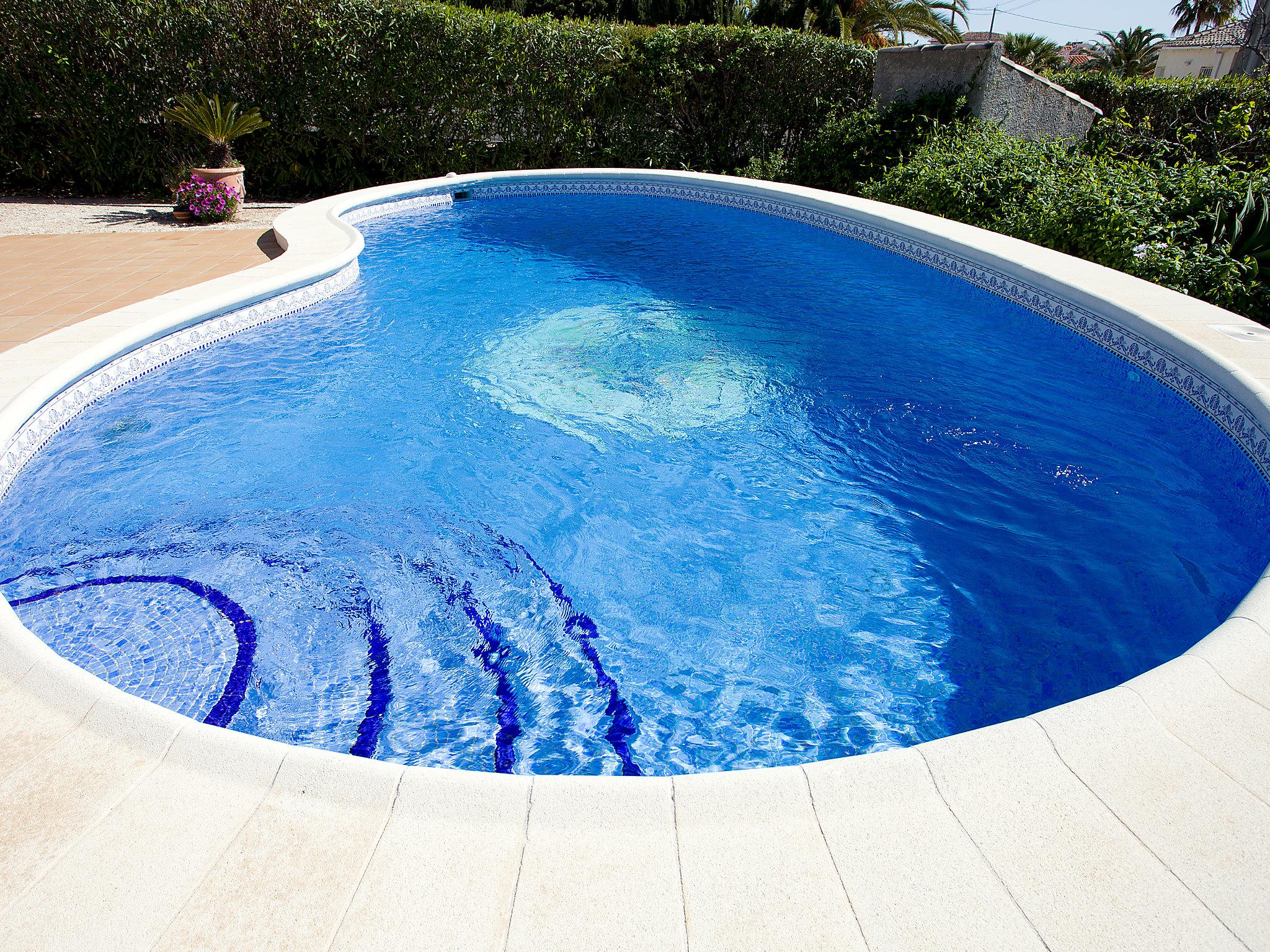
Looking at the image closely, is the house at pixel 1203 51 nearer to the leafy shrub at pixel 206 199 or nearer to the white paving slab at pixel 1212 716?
the leafy shrub at pixel 206 199

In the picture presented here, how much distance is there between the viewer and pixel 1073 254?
7402mm

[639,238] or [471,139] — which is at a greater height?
[471,139]

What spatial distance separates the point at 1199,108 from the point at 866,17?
40.6ft

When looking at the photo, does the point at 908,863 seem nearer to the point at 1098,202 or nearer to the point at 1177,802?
the point at 1177,802

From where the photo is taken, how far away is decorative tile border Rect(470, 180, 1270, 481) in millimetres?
4148

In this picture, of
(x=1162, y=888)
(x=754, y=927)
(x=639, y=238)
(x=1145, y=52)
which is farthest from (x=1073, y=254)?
(x=1145, y=52)

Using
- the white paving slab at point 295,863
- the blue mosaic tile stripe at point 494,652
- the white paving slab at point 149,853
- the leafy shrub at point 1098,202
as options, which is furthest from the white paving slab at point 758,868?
the leafy shrub at point 1098,202

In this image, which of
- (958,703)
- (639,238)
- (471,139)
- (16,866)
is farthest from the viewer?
(471,139)

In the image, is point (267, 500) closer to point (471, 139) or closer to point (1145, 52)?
point (471, 139)

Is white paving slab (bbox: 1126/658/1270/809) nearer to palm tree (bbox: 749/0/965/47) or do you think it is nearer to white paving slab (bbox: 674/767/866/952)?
white paving slab (bbox: 674/767/866/952)

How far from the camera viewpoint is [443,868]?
5.35 ft

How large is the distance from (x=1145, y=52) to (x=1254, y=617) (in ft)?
132

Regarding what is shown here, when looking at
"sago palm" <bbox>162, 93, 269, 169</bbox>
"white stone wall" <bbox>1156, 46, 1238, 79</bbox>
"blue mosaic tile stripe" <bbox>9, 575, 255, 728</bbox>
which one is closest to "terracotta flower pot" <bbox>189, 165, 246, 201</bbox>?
"sago palm" <bbox>162, 93, 269, 169</bbox>

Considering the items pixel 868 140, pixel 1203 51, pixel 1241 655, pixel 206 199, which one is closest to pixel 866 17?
pixel 868 140
